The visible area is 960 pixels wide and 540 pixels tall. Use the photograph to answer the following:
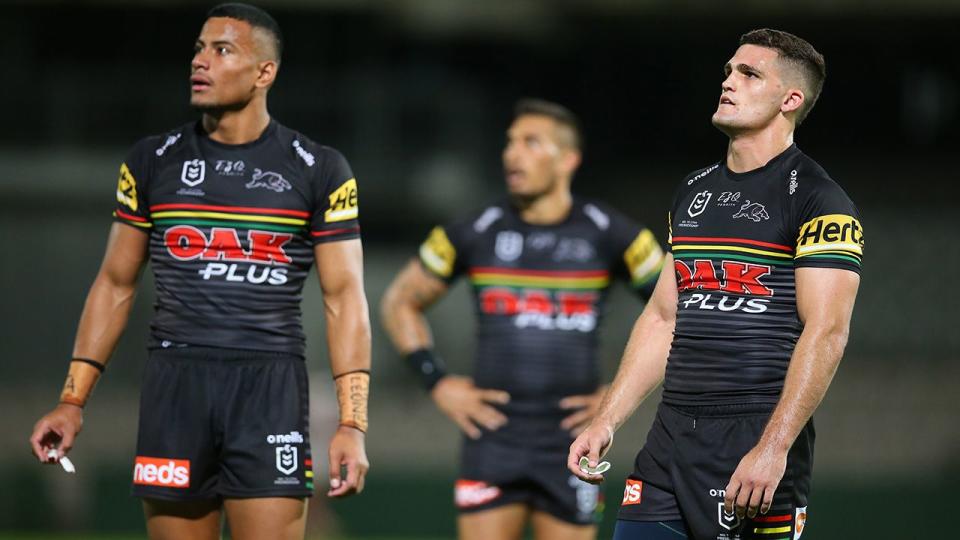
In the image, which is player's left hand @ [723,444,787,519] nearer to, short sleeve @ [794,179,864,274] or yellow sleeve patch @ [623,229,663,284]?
short sleeve @ [794,179,864,274]

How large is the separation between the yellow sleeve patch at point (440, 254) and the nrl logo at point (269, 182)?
251 centimetres

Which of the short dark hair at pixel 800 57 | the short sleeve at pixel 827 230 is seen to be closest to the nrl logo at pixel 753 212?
Result: the short sleeve at pixel 827 230

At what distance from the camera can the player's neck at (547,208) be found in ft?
26.6

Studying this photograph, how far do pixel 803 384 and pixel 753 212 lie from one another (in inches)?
26.8

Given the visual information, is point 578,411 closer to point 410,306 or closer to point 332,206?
point 410,306

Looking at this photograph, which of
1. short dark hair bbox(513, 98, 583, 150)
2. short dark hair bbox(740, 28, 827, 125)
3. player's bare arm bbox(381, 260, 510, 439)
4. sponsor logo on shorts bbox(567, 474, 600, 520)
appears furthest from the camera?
short dark hair bbox(513, 98, 583, 150)

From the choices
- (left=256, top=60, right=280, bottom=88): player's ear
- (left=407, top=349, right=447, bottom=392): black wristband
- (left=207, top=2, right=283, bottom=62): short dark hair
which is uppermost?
(left=207, top=2, right=283, bottom=62): short dark hair

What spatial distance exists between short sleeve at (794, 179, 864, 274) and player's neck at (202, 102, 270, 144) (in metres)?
2.26

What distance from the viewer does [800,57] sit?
5148mm

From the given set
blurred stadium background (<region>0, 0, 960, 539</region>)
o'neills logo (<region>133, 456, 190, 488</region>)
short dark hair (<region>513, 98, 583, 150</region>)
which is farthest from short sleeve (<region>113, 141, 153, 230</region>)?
blurred stadium background (<region>0, 0, 960, 539</region>)

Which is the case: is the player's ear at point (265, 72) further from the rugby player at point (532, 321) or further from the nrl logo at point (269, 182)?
the rugby player at point (532, 321)

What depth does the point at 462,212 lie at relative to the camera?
20797 mm

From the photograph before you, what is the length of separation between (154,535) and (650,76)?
17283 millimetres

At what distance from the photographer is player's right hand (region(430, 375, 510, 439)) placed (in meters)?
7.75
